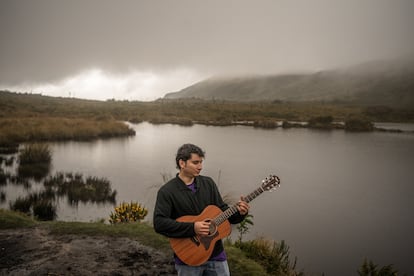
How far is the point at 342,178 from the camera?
22953 millimetres

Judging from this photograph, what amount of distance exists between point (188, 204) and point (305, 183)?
19.3 m

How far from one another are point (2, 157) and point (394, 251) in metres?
23.6

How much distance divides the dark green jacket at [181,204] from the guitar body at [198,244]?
6 centimetres

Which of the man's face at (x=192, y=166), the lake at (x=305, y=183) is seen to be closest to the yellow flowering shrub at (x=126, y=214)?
the lake at (x=305, y=183)

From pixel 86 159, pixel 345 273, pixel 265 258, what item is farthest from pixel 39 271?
pixel 86 159

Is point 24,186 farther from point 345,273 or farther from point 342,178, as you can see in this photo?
point 342,178

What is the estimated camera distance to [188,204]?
331 cm

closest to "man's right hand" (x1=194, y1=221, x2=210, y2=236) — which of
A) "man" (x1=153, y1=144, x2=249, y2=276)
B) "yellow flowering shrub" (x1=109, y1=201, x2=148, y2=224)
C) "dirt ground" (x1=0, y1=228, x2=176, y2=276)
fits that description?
"man" (x1=153, y1=144, x2=249, y2=276)

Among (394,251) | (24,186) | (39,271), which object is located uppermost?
(39,271)

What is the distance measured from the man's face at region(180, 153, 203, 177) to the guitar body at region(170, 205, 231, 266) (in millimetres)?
396

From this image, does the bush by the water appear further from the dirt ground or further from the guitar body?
the guitar body

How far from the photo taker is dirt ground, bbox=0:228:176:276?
18.0 feet

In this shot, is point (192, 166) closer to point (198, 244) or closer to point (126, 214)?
point (198, 244)

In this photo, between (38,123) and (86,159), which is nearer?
(86,159)
